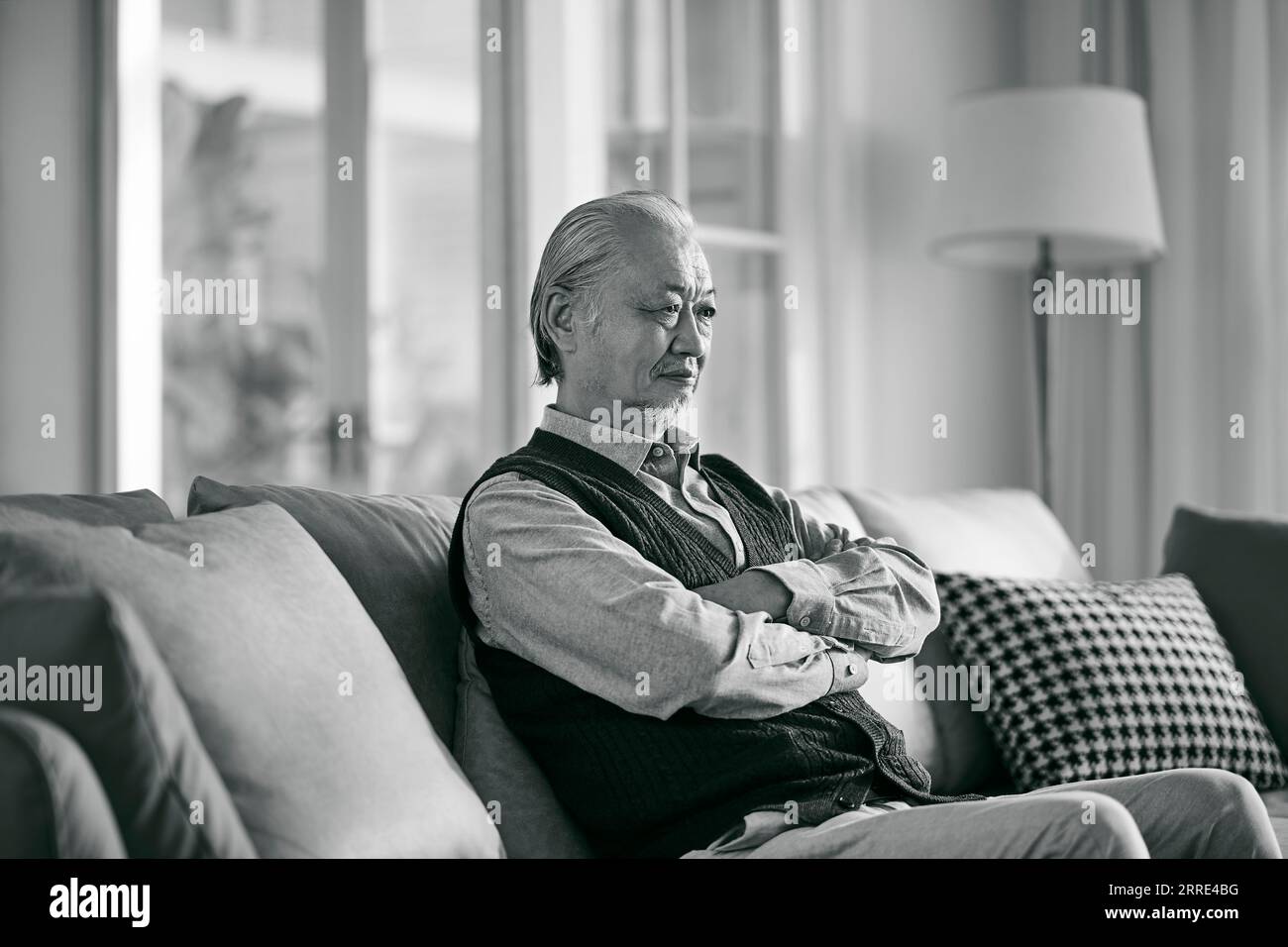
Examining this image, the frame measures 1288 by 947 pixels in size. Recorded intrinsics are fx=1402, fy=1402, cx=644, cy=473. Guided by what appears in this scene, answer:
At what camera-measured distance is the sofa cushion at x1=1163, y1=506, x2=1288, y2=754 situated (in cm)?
233

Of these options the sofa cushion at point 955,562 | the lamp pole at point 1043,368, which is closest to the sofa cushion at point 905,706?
the sofa cushion at point 955,562

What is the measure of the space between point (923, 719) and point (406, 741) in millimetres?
1027

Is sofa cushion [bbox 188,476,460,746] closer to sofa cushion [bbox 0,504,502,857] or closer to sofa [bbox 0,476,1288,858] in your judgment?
sofa [bbox 0,476,1288,858]

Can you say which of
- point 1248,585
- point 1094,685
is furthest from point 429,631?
point 1248,585

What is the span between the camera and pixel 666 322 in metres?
1.65

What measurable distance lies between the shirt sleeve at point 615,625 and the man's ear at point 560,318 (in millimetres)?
233

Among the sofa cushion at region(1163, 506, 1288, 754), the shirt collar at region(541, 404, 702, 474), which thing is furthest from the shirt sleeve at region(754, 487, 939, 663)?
the sofa cushion at region(1163, 506, 1288, 754)

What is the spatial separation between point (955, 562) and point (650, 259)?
94 cm

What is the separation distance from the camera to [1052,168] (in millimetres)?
3232

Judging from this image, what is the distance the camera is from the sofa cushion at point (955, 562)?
6.97ft
